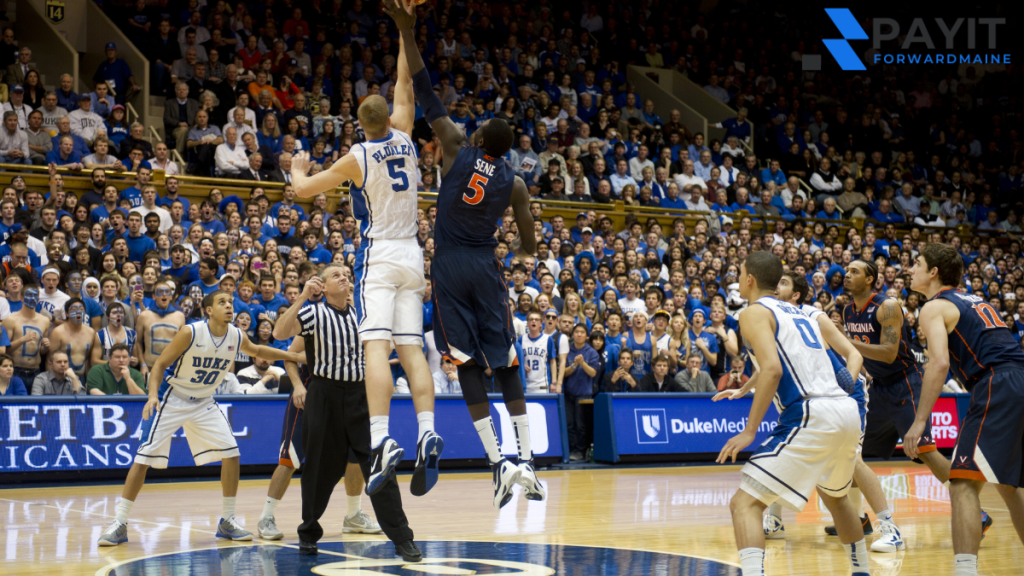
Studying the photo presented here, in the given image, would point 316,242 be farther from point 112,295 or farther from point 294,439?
point 294,439

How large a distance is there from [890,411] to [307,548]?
5060mm

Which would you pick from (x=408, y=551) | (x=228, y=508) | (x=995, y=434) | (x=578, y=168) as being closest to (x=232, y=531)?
(x=228, y=508)

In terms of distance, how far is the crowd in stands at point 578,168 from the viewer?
1466 cm

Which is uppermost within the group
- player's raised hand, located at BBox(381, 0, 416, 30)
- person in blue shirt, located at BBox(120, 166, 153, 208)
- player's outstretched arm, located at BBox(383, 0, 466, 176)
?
person in blue shirt, located at BBox(120, 166, 153, 208)

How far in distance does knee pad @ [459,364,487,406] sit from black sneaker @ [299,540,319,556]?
2.24m

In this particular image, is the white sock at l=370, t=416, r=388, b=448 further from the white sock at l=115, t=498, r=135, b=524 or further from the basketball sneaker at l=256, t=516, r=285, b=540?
the white sock at l=115, t=498, r=135, b=524

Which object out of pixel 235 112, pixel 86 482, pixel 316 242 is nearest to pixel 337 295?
pixel 86 482

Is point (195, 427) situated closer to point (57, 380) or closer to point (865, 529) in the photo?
point (57, 380)

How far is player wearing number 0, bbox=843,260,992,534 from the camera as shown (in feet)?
Answer: 28.9

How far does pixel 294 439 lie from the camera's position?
29.3 feet

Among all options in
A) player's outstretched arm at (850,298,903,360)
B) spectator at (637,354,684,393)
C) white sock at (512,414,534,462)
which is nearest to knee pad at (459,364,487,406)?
white sock at (512,414,534,462)

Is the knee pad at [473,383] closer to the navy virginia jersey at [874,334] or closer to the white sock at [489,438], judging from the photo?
the white sock at [489,438]

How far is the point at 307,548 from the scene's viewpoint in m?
7.91

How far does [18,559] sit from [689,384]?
10.3 meters
